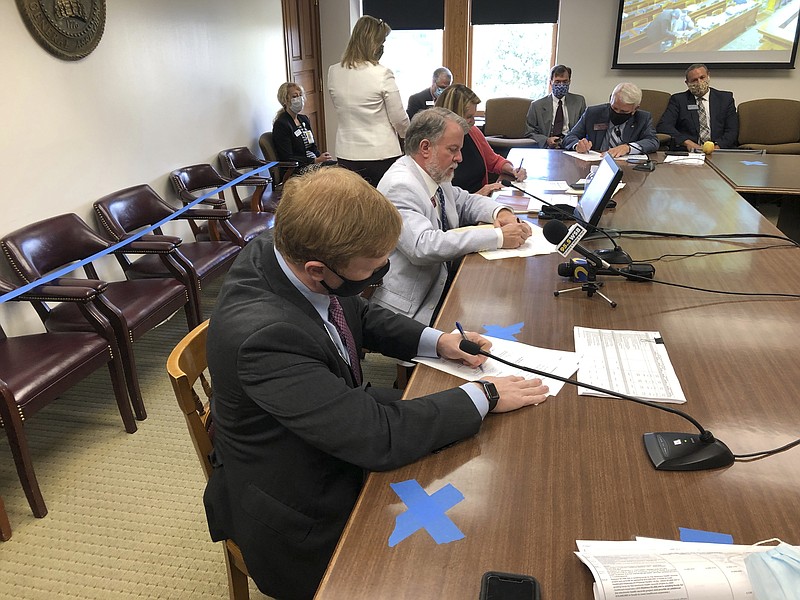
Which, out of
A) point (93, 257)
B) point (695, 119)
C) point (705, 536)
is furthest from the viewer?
point (695, 119)

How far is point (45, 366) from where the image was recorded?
2.03 m

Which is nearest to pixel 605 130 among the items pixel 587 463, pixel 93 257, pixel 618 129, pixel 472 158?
pixel 618 129

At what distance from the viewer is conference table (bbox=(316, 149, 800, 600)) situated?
85 centimetres

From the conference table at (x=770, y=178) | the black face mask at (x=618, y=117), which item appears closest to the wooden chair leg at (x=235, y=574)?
the conference table at (x=770, y=178)

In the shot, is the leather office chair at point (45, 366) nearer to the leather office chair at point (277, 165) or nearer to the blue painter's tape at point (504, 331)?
the blue painter's tape at point (504, 331)

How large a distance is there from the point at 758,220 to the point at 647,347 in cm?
146

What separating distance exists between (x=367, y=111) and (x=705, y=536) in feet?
11.4

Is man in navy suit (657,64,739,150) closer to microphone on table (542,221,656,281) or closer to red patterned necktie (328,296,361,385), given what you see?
microphone on table (542,221,656,281)

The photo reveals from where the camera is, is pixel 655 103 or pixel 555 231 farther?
pixel 655 103

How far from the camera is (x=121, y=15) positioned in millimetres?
3238


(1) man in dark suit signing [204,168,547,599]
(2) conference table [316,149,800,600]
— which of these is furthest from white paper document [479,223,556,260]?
(1) man in dark suit signing [204,168,547,599]

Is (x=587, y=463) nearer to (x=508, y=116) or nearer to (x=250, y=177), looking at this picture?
(x=250, y=177)

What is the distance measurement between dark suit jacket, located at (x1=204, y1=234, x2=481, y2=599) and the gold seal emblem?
227cm

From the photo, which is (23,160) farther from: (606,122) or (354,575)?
(606,122)
